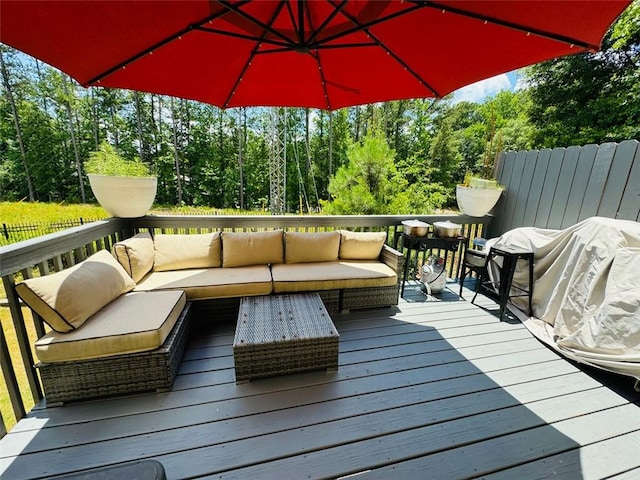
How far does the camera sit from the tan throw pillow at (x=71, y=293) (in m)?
1.64

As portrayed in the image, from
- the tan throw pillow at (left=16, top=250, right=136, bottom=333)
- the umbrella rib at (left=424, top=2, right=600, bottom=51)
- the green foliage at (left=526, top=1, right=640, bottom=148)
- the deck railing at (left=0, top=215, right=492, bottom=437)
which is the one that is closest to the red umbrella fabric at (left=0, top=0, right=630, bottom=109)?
the umbrella rib at (left=424, top=2, right=600, bottom=51)

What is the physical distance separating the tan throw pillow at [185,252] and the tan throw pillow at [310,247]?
0.76m

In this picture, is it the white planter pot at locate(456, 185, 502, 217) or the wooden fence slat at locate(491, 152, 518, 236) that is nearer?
the white planter pot at locate(456, 185, 502, 217)

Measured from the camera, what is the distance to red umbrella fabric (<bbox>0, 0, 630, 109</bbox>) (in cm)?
131

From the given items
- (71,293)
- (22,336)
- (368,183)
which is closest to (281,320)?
(71,293)

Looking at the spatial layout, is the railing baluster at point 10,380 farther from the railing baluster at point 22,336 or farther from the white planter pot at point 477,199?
the white planter pot at point 477,199

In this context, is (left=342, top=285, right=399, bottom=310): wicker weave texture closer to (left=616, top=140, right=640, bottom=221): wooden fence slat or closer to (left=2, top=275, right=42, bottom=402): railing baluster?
(left=616, top=140, right=640, bottom=221): wooden fence slat

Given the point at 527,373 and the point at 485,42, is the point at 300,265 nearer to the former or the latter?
the point at 527,373

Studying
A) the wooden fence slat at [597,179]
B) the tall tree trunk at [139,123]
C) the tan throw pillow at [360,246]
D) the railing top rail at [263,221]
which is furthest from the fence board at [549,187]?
the tall tree trunk at [139,123]

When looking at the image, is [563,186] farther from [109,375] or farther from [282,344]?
[109,375]

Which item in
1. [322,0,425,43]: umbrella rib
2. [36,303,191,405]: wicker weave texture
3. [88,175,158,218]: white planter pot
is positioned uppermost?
[322,0,425,43]: umbrella rib

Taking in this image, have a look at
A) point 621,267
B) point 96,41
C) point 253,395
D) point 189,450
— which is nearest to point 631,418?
point 621,267

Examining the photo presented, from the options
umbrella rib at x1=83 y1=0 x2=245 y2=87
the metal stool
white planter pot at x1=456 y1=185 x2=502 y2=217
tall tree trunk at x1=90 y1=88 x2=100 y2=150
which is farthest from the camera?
tall tree trunk at x1=90 y1=88 x2=100 y2=150

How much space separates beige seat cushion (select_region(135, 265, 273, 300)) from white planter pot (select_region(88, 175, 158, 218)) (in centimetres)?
73
